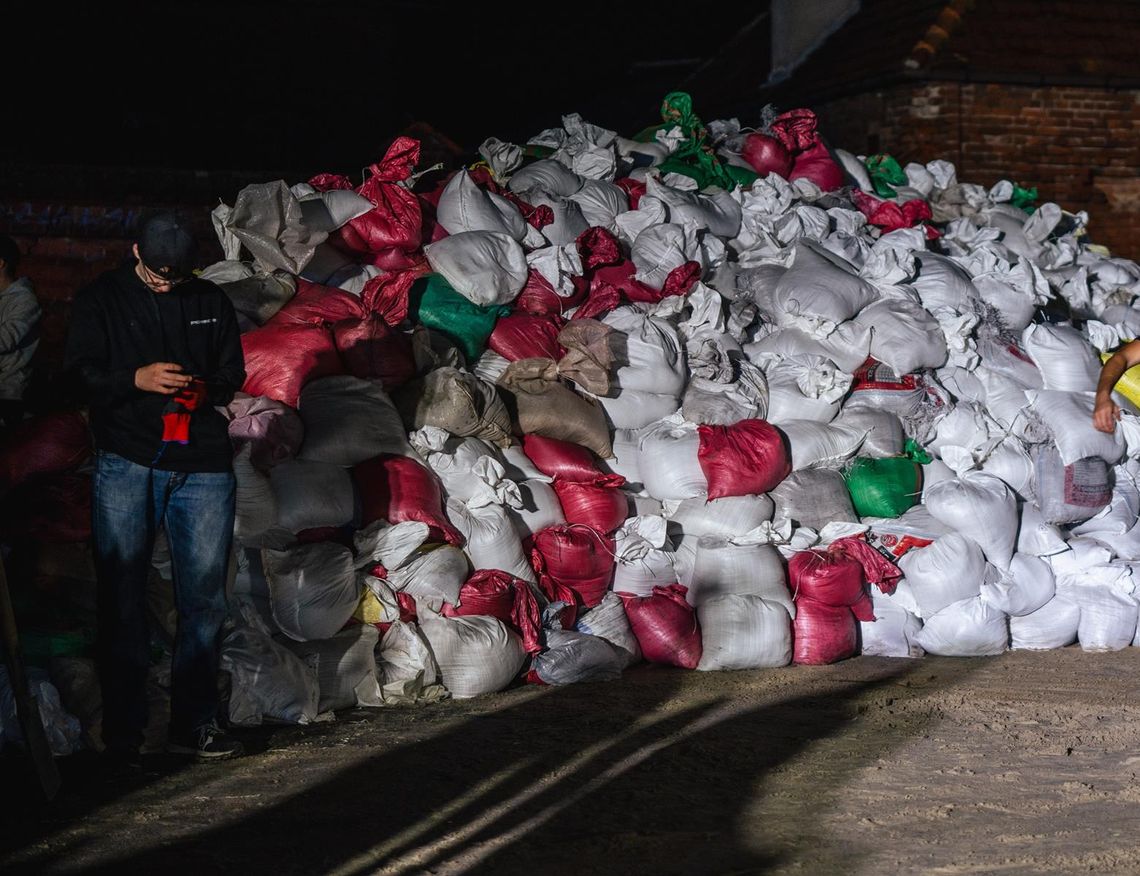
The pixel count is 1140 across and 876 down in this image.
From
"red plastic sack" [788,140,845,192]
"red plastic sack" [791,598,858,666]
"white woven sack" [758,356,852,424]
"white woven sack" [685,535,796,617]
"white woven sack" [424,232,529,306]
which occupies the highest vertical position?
"red plastic sack" [788,140,845,192]

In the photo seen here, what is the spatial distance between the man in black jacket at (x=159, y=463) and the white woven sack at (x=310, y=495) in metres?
0.66

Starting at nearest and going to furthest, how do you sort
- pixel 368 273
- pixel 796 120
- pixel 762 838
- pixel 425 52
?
1. pixel 762 838
2. pixel 368 273
3. pixel 796 120
4. pixel 425 52

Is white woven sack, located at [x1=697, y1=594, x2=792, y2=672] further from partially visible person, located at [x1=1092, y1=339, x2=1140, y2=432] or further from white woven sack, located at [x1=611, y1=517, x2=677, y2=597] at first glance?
partially visible person, located at [x1=1092, y1=339, x2=1140, y2=432]

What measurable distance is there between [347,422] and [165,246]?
1282 millimetres

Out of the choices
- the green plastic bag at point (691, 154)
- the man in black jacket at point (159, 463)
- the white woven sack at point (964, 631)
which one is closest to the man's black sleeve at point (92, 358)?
the man in black jacket at point (159, 463)

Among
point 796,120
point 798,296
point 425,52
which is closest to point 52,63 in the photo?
point 425,52

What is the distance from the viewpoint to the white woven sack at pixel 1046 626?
5266 millimetres

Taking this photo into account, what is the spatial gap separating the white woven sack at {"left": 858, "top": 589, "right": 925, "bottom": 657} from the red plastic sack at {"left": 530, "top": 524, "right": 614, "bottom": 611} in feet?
3.45

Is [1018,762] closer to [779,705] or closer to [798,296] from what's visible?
[779,705]

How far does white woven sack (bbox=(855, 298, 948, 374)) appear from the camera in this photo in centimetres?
557

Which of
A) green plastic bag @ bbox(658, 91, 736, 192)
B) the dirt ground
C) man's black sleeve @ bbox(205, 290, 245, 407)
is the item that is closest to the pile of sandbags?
green plastic bag @ bbox(658, 91, 736, 192)

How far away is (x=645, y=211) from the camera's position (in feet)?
Answer: 19.6

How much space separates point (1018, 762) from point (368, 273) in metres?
3.16

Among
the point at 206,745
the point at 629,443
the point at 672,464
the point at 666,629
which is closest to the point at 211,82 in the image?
the point at 629,443
